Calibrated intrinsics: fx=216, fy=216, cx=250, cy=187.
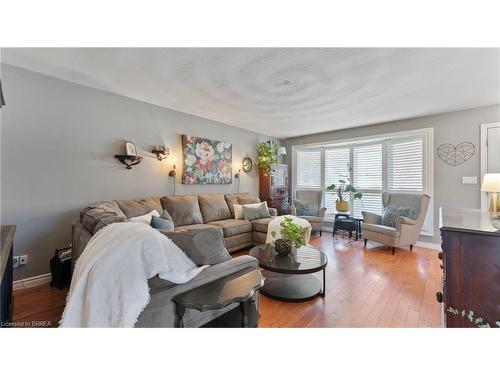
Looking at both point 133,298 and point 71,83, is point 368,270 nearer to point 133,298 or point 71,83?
point 133,298

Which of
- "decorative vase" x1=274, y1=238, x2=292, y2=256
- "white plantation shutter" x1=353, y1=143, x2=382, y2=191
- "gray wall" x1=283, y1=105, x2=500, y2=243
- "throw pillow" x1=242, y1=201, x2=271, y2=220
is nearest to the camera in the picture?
"decorative vase" x1=274, y1=238, x2=292, y2=256

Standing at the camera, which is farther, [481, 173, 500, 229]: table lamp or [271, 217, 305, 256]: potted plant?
[481, 173, 500, 229]: table lamp

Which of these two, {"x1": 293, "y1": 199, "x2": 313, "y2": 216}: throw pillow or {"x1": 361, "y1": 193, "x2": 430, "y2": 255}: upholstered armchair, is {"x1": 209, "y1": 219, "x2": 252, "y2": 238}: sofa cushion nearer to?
{"x1": 293, "y1": 199, "x2": 313, "y2": 216}: throw pillow

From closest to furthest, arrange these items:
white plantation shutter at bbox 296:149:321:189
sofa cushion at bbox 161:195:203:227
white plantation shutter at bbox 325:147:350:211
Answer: sofa cushion at bbox 161:195:203:227, white plantation shutter at bbox 325:147:350:211, white plantation shutter at bbox 296:149:321:189

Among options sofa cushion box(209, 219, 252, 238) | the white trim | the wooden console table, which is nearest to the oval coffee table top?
sofa cushion box(209, 219, 252, 238)

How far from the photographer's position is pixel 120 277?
1.07 m

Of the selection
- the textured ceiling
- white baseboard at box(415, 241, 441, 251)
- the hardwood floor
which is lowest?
the hardwood floor

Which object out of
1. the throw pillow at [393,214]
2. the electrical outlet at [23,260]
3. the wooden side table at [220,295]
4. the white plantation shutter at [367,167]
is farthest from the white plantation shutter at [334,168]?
the electrical outlet at [23,260]

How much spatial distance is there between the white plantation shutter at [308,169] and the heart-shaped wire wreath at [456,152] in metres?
2.38

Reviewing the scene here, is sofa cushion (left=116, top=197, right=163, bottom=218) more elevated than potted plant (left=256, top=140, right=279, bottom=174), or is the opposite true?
potted plant (left=256, top=140, right=279, bottom=174)

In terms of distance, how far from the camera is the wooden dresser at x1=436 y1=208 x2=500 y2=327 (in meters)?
1.22

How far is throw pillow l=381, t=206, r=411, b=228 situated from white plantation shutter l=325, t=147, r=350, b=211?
137cm

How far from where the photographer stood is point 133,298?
3.40 feet
